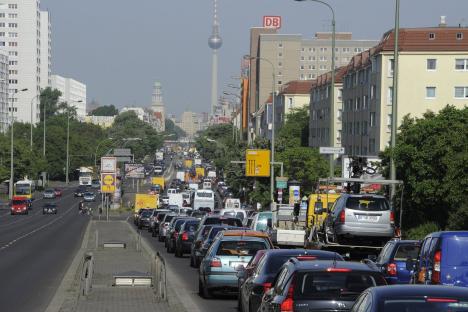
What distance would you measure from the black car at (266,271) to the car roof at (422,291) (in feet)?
22.7

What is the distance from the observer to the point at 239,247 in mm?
23781

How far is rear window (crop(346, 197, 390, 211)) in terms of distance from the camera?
2870 centimetres

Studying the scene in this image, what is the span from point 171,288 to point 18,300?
3.98m

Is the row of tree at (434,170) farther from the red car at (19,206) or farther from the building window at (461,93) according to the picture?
the red car at (19,206)

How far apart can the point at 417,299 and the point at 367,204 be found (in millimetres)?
19780

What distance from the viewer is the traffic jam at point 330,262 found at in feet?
32.5

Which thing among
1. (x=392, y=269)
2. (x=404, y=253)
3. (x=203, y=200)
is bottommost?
(x=203, y=200)

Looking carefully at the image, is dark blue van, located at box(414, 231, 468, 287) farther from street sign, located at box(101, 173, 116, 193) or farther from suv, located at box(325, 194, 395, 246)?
street sign, located at box(101, 173, 116, 193)

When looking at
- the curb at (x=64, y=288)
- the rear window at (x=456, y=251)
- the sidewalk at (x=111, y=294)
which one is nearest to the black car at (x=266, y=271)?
the rear window at (x=456, y=251)

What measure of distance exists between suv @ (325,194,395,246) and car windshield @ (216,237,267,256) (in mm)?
5235

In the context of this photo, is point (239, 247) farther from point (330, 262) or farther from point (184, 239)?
point (184, 239)

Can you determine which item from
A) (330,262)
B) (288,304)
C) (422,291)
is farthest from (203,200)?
(422,291)

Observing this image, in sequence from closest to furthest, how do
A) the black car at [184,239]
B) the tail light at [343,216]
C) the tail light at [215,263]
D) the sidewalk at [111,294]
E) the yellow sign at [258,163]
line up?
the sidewalk at [111,294], the tail light at [215,263], the tail light at [343,216], the black car at [184,239], the yellow sign at [258,163]

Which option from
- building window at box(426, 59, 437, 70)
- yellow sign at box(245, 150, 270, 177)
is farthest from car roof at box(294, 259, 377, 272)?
building window at box(426, 59, 437, 70)
